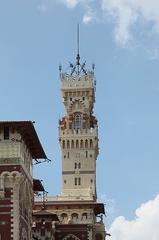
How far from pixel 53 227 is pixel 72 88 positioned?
40955 millimetres

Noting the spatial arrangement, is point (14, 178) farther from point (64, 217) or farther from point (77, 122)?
point (77, 122)

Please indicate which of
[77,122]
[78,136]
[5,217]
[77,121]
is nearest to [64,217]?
[78,136]

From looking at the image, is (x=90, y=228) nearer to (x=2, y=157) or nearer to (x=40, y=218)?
(x=40, y=218)

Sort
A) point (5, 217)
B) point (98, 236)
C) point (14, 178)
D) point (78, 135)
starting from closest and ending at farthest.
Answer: point (5, 217) → point (14, 178) → point (98, 236) → point (78, 135)

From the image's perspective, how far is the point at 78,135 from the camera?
141250mm

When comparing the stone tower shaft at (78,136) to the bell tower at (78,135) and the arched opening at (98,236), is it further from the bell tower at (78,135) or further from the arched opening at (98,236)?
the arched opening at (98,236)

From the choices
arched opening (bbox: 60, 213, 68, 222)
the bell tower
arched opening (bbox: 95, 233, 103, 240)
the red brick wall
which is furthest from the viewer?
the bell tower

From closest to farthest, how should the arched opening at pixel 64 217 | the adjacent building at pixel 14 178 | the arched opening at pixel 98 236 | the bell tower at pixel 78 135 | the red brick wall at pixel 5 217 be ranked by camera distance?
the red brick wall at pixel 5 217
the adjacent building at pixel 14 178
the arched opening at pixel 64 217
the arched opening at pixel 98 236
the bell tower at pixel 78 135

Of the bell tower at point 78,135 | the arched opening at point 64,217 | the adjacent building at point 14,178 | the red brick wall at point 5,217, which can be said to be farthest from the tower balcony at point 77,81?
the red brick wall at point 5,217

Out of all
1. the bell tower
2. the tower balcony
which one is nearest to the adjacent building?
the bell tower

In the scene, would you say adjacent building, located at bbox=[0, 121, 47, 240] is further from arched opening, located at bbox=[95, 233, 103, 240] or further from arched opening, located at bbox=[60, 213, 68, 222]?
arched opening, located at bbox=[95, 233, 103, 240]

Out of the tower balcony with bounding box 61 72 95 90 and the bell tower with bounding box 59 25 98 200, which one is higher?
the tower balcony with bounding box 61 72 95 90

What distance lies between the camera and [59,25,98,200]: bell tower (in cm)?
13825

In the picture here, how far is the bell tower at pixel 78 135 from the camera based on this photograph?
138250 millimetres
